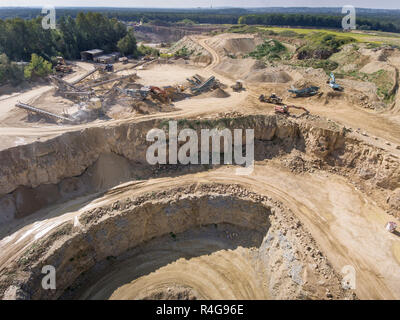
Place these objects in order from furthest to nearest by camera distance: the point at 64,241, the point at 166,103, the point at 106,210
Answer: the point at 166,103
the point at 106,210
the point at 64,241

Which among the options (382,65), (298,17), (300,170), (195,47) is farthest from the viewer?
(298,17)

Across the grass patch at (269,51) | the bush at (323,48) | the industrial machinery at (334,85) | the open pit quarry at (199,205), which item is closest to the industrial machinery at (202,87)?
the open pit quarry at (199,205)

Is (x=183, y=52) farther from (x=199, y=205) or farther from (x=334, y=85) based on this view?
(x=199, y=205)

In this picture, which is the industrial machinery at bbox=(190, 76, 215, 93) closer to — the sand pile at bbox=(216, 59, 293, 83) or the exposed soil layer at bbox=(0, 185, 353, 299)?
the sand pile at bbox=(216, 59, 293, 83)

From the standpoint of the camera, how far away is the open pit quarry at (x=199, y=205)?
1864 centimetres

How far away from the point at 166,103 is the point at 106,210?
16.1 meters

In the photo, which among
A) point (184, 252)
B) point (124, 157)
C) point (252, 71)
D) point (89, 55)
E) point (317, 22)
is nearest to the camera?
point (184, 252)

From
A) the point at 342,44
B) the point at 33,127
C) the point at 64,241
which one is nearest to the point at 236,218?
the point at 64,241

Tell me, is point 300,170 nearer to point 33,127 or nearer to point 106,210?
point 106,210

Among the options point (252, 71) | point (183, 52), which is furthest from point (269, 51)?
point (183, 52)

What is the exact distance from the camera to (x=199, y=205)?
23.3 meters

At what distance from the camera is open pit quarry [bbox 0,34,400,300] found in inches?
734

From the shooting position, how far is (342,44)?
4781 centimetres

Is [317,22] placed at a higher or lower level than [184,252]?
higher
